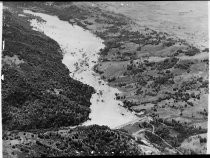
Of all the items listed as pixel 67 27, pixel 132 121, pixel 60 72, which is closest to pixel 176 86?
pixel 132 121

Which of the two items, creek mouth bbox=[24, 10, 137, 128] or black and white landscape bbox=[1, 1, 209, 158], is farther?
creek mouth bbox=[24, 10, 137, 128]

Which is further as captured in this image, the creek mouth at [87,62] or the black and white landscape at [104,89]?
the creek mouth at [87,62]

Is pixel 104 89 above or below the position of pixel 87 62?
below

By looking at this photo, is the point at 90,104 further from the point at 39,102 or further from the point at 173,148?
the point at 173,148

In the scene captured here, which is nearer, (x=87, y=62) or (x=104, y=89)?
(x=104, y=89)
